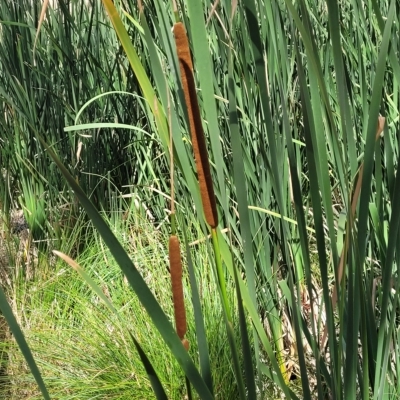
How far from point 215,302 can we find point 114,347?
10.3 inches

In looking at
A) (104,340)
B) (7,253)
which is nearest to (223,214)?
(104,340)

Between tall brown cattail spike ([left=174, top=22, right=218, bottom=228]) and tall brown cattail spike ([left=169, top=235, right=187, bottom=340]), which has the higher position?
tall brown cattail spike ([left=174, top=22, right=218, bottom=228])

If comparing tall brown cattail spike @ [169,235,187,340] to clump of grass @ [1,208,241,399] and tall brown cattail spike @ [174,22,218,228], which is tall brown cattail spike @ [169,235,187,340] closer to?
tall brown cattail spike @ [174,22,218,228]

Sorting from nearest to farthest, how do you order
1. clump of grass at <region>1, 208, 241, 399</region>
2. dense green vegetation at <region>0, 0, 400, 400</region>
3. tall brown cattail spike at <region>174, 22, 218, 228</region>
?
tall brown cattail spike at <region>174, 22, 218, 228</region>, dense green vegetation at <region>0, 0, 400, 400</region>, clump of grass at <region>1, 208, 241, 399</region>

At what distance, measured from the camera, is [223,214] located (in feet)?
5.41

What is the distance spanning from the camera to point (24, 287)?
194 centimetres

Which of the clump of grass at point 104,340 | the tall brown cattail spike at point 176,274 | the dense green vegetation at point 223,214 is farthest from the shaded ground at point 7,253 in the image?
the tall brown cattail spike at point 176,274

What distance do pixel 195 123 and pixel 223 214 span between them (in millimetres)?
1097

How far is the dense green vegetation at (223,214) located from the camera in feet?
2.14

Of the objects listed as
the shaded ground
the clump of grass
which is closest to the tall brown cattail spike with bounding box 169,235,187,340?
the clump of grass

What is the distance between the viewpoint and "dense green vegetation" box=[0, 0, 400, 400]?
0.65 metres

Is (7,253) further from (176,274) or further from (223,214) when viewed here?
(176,274)

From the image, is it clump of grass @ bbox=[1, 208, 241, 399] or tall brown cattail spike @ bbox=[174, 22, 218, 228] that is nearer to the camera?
tall brown cattail spike @ bbox=[174, 22, 218, 228]

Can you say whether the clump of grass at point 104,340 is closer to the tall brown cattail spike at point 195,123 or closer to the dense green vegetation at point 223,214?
the dense green vegetation at point 223,214
